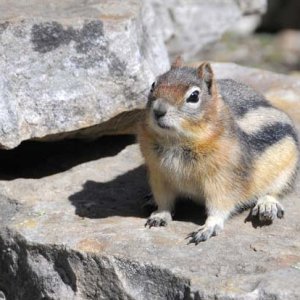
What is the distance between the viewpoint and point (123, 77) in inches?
292

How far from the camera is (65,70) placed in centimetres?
730

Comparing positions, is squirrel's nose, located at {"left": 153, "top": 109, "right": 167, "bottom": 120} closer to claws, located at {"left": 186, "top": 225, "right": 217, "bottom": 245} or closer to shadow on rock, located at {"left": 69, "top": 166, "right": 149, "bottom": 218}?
claws, located at {"left": 186, "top": 225, "right": 217, "bottom": 245}

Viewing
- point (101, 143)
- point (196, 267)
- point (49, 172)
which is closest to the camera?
point (196, 267)

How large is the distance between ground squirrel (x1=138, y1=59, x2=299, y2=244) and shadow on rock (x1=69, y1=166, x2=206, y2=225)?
0.83ft

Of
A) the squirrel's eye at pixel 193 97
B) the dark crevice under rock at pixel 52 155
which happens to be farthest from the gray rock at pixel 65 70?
the squirrel's eye at pixel 193 97

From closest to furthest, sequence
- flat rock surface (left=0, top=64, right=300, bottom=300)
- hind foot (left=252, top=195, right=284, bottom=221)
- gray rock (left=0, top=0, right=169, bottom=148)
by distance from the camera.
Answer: flat rock surface (left=0, top=64, right=300, bottom=300), hind foot (left=252, top=195, right=284, bottom=221), gray rock (left=0, top=0, right=169, bottom=148)

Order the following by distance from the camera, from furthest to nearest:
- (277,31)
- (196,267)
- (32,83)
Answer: (277,31) → (32,83) → (196,267)

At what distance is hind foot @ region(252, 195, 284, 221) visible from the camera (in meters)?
6.64

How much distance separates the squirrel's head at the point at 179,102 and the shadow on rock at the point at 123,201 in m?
0.91

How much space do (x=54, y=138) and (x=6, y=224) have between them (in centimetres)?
100

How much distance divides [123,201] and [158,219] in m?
0.68

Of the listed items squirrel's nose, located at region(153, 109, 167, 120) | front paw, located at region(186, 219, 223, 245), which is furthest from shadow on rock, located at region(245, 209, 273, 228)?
squirrel's nose, located at region(153, 109, 167, 120)

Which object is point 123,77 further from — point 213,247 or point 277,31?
point 277,31

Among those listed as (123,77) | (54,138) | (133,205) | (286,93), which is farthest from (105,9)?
(286,93)
